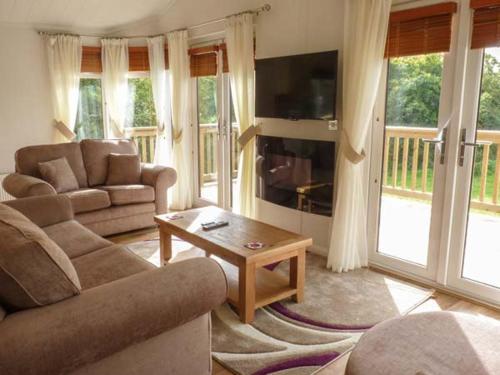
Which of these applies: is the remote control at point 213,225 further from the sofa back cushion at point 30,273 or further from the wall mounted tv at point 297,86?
the sofa back cushion at point 30,273

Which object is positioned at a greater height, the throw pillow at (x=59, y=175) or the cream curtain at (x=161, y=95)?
the cream curtain at (x=161, y=95)

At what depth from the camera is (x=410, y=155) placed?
322cm

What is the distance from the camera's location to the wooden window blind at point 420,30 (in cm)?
282

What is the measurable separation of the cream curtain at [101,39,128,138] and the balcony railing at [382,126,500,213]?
3.69m

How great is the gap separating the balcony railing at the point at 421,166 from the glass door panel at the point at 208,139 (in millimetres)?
2295

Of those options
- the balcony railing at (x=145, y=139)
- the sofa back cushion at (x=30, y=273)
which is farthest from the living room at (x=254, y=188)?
the balcony railing at (x=145, y=139)

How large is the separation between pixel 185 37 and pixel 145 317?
13.6 ft

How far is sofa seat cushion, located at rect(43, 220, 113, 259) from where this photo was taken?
2596mm

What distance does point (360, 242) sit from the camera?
11.5 feet

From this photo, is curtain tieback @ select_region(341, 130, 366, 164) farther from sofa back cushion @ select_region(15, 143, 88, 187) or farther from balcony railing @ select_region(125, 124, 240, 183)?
sofa back cushion @ select_region(15, 143, 88, 187)

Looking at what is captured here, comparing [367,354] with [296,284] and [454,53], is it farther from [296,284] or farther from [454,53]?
[454,53]

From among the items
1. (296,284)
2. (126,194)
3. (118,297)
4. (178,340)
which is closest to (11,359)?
(118,297)

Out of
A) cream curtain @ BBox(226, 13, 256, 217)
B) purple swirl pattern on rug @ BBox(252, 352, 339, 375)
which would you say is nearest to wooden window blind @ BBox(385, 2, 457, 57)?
cream curtain @ BBox(226, 13, 256, 217)

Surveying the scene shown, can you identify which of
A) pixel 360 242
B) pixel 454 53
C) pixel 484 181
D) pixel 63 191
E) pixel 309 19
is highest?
pixel 309 19
